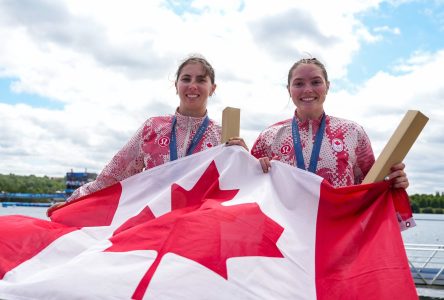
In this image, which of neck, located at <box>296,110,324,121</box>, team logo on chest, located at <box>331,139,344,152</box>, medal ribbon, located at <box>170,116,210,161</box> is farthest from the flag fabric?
neck, located at <box>296,110,324,121</box>

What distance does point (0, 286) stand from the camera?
2160 mm

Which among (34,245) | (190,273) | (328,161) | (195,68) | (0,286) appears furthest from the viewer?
(195,68)

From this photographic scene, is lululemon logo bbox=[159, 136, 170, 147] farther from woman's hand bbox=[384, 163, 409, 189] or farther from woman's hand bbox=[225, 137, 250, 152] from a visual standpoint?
woman's hand bbox=[384, 163, 409, 189]

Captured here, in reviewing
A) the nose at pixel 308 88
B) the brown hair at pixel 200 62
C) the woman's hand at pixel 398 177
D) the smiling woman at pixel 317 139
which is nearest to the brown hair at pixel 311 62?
the smiling woman at pixel 317 139

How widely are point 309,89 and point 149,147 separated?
3.54ft

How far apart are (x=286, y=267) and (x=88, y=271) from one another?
0.84 meters

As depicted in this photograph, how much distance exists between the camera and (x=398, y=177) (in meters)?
2.51

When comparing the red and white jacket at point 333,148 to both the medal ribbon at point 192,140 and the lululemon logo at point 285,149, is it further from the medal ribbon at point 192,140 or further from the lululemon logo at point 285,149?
the medal ribbon at point 192,140

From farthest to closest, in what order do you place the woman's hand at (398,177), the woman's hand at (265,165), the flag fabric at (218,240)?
the woman's hand at (265,165) < the woman's hand at (398,177) < the flag fabric at (218,240)

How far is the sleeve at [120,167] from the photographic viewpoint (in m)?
3.26

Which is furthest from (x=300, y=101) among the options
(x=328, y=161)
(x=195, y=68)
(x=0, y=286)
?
(x=0, y=286)

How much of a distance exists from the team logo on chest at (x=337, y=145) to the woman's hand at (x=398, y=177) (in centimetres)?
40

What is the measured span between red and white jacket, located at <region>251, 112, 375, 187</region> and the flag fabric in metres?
0.24

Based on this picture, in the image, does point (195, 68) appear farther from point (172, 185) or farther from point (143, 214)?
point (143, 214)
